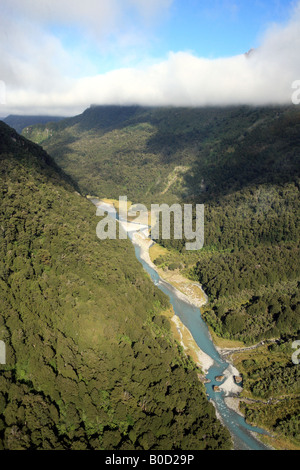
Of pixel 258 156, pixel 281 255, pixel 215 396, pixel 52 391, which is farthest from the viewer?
pixel 258 156

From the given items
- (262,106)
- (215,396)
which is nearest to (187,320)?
(215,396)

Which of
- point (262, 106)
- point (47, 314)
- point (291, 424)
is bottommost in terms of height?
point (291, 424)

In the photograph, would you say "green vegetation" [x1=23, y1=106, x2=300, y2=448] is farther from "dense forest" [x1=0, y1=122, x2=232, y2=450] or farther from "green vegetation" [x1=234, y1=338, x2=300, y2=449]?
"dense forest" [x1=0, y1=122, x2=232, y2=450]

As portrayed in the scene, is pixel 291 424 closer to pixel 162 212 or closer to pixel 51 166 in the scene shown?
pixel 51 166

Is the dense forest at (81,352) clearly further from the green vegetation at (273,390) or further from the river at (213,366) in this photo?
the green vegetation at (273,390)

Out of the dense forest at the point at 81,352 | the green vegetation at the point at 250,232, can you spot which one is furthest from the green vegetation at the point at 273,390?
the dense forest at the point at 81,352

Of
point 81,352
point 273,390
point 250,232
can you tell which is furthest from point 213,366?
point 250,232
